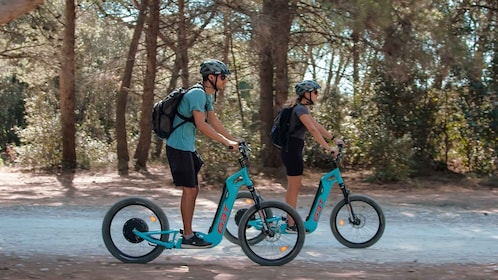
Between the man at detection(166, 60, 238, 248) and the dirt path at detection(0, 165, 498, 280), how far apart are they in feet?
1.86

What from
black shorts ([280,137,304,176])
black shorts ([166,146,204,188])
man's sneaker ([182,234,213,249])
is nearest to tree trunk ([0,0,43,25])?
black shorts ([166,146,204,188])

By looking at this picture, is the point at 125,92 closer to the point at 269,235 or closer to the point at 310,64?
the point at 310,64

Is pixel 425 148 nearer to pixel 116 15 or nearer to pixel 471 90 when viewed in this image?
pixel 471 90

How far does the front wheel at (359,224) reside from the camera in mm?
7434

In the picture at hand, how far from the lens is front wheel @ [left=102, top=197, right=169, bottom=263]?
6586 millimetres

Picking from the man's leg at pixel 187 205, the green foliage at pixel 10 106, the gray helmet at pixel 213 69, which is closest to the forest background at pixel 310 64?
the gray helmet at pixel 213 69

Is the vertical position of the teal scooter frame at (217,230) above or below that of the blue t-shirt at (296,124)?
below

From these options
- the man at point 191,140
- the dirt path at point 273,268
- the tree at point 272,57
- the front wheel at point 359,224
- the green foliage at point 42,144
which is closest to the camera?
the dirt path at point 273,268

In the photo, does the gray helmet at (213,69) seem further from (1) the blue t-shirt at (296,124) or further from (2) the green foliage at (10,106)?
(2) the green foliage at (10,106)

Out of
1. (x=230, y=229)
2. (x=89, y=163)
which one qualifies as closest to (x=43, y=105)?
(x=89, y=163)

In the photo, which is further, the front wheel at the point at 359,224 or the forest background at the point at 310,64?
the forest background at the point at 310,64

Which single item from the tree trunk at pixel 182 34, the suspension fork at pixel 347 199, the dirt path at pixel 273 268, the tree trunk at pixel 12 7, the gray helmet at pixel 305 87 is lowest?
the dirt path at pixel 273 268

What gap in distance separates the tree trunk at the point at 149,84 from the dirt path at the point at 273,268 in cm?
457

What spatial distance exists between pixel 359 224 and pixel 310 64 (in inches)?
572
